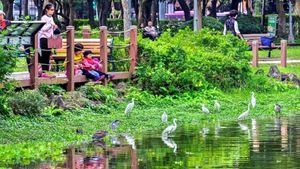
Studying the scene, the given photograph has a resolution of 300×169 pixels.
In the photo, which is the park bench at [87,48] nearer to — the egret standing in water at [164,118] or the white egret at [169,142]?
the egret standing in water at [164,118]

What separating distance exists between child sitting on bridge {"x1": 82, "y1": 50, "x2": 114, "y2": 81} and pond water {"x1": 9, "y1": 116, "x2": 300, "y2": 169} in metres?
4.49

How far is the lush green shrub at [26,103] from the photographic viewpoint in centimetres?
1934

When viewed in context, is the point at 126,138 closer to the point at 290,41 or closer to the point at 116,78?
the point at 116,78

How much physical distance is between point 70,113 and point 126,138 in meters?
3.06

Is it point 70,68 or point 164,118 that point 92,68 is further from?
point 164,118

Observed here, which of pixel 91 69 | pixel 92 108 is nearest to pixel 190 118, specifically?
pixel 92 108

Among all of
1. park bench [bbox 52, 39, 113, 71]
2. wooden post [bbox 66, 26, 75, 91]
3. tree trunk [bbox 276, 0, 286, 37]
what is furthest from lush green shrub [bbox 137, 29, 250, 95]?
tree trunk [bbox 276, 0, 286, 37]

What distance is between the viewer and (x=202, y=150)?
15977 mm

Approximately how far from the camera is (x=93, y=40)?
25.5 meters

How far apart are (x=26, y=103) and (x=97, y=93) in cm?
363

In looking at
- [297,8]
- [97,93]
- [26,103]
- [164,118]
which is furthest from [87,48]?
[297,8]

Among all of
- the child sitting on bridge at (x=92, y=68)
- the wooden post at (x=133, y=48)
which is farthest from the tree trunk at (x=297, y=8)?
the child sitting on bridge at (x=92, y=68)

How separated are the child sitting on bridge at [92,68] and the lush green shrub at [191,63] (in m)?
1.23

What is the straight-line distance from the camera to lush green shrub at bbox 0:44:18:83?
1742 cm
